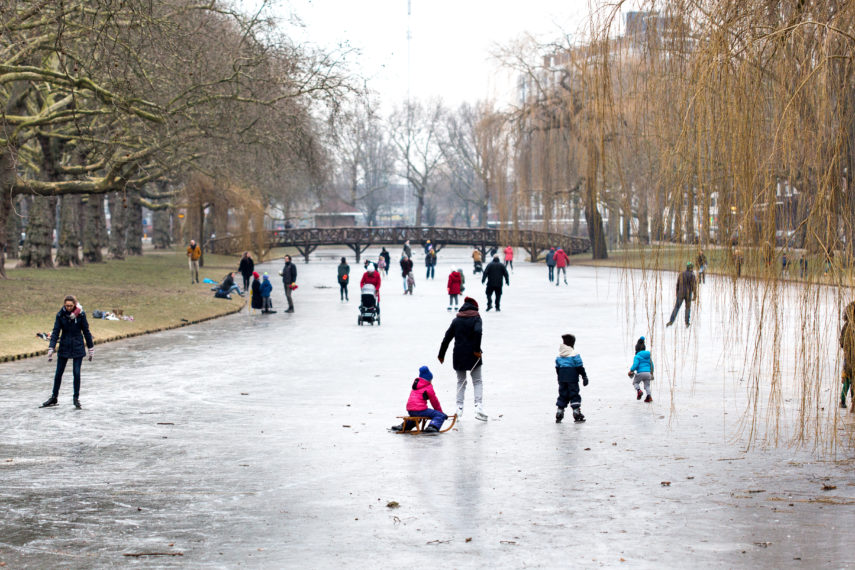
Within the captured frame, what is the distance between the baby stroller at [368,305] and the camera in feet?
91.8

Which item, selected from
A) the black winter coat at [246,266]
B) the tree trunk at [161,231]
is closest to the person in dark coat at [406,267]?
the black winter coat at [246,266]

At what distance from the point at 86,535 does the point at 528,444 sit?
17.8ft

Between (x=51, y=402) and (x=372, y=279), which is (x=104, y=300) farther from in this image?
(x=51, y=402)

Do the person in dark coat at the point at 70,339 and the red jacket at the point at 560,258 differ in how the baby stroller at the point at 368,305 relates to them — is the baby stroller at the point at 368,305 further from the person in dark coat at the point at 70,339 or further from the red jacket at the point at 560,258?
the red jacket at the point at 560,258

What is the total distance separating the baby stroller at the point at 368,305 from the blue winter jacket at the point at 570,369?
46.4 ft

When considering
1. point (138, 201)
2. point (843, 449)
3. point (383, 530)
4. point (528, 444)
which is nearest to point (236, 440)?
point (528, 444)

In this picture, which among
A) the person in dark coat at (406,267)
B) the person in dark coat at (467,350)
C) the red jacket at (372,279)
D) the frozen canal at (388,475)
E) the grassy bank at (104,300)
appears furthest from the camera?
the person in dark coat at (406,267)

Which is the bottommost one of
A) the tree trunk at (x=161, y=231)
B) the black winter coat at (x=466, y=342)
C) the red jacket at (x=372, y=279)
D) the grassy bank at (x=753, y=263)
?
the black winter coat at (x=466, y=342)

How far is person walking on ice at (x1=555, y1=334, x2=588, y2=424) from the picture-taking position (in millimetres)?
14039

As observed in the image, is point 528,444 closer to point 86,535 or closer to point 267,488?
point 267,488

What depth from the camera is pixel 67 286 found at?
118 ft

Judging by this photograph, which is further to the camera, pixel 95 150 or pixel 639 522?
pixel 95 150

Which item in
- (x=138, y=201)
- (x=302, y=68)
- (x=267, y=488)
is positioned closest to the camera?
(x=267, y=488)

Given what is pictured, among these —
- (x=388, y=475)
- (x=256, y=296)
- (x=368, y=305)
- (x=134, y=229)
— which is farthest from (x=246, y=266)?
(x=388, y=475)
